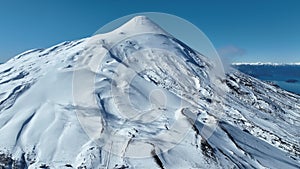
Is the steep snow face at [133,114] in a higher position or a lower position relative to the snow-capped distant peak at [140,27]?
lower

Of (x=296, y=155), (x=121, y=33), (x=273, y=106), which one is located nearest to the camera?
(x=296, y=155)

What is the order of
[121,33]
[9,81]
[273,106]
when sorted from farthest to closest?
[121,33] < [273,106] < [9,81]

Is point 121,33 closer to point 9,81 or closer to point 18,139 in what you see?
point 9,81

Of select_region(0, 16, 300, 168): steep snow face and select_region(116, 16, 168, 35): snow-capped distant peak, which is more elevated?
select_region(116, 16, 168, 35): snow-capped distant peak

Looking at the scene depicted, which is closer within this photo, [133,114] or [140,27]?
[133,114]

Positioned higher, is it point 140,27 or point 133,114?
point 140,27

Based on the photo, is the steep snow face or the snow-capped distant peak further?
the snow-capped distant peak

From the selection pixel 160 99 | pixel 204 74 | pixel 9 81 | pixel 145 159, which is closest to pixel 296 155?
pixel 160 99

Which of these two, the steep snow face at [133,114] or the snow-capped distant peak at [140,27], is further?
the snow-capped distant peak at [140,27]
